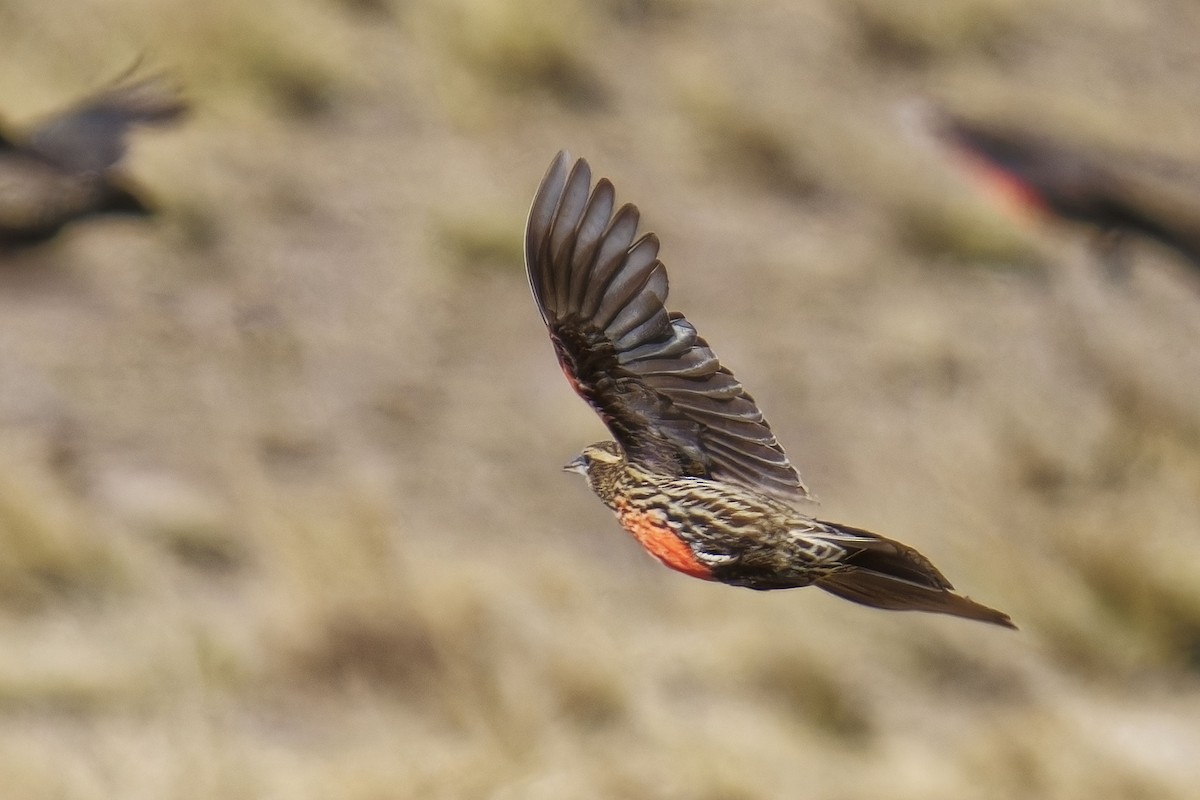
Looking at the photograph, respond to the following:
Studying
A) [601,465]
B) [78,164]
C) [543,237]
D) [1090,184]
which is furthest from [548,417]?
[543,237]

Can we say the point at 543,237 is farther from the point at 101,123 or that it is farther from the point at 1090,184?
the point at 1090,184

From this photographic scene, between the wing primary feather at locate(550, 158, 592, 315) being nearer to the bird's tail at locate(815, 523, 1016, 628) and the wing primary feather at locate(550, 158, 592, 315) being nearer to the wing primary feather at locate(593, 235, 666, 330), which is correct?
the wing primary feather at locate(593, 235, 666, 330)

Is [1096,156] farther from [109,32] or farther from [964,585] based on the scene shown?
[109,32]

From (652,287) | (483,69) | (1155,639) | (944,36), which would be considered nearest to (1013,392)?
(1155,639)

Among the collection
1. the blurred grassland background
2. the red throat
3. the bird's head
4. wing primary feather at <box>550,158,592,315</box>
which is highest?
the blurred grassland background

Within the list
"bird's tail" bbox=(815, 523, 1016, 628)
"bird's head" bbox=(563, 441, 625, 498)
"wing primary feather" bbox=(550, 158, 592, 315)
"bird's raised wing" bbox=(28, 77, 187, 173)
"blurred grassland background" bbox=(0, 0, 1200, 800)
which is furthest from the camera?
"bird's raised wing" bbox=(28, 77, 187, 173)

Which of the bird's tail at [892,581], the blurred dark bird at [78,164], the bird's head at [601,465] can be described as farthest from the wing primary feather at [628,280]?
the blurred dark bird at [78,164]

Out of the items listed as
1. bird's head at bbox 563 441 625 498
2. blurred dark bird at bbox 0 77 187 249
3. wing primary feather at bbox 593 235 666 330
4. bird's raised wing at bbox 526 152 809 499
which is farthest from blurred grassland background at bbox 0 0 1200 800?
wing primary feather at bbox 593 235 666 330
